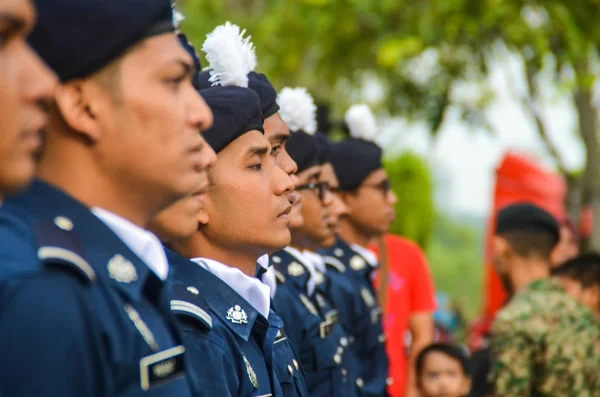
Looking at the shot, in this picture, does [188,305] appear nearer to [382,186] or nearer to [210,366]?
[210,366]

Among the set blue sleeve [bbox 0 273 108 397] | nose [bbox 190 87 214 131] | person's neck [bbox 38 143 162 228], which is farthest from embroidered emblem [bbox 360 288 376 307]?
blue sleeve [bbox 0 273 108 397]

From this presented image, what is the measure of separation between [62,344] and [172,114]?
549mm

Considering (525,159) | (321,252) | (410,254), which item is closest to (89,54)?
(321,252)

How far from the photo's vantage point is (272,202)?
10.4ft

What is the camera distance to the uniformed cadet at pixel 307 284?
4066mm

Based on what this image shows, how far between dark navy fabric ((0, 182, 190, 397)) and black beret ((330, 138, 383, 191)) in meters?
4.06

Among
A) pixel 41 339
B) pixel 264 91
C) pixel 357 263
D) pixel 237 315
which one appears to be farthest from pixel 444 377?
pixel 41 339

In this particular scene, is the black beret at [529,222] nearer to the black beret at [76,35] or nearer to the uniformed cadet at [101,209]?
the uniformed cadet at [101,209]

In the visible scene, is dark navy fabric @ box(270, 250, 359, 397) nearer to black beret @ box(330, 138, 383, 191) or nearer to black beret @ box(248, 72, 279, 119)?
black beret @ box(248, 72, 279, 119)

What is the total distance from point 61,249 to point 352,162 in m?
4.33

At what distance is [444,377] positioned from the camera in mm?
6379

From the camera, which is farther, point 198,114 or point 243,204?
point 243,204

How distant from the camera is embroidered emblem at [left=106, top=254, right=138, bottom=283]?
1848 mm

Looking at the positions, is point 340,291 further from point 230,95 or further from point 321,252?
point 230,95
